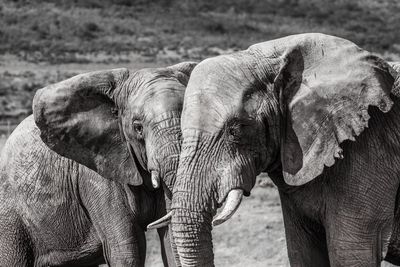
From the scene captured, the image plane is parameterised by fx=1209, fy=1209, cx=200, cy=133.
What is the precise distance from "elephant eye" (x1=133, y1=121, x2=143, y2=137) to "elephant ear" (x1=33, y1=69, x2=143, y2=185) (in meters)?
0.29

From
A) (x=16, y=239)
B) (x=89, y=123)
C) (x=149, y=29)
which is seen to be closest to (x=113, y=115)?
(x=89, y=123)

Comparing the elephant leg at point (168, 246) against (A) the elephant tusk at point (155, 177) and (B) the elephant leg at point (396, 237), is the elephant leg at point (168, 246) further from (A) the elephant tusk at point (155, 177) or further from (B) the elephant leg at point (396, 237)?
(B) the elephant leg at point (396, 237)

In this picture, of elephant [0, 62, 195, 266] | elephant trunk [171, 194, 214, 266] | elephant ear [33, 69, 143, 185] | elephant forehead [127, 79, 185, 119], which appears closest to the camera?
elephant trunk [171, 194, 214, 266]

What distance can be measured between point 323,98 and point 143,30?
103ft

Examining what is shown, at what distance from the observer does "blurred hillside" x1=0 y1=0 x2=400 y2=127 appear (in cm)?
2875

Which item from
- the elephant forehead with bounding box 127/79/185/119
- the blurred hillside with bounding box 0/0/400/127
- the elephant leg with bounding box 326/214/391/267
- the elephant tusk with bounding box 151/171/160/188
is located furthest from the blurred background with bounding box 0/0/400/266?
the elephant leg with bounding box 326/214/391/267

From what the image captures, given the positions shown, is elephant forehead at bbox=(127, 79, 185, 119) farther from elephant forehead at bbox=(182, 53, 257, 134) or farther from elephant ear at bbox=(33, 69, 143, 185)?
A: elephant forehead at bbox=(182, 53, 257, 134)

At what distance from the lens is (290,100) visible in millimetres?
5715

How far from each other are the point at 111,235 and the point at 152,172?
3.04 feet

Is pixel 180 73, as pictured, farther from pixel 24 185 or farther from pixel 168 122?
pixel 24 185

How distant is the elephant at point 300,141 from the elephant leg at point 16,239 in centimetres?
242

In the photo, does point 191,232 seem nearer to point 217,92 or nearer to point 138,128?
point 217,92

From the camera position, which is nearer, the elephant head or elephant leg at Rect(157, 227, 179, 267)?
the elephant head

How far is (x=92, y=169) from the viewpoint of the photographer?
7.14 metres
